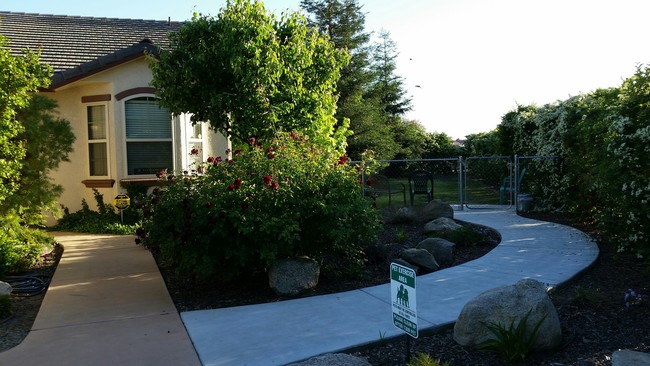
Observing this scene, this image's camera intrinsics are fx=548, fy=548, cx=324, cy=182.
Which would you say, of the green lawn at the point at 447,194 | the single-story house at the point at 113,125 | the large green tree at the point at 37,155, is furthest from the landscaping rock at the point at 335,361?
the green lawn at the point at 447,194

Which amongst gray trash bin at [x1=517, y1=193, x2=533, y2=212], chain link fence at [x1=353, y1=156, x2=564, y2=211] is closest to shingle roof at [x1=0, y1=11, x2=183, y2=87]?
chain link fence at [x1=353, y1=156, x2=564, y2=211]

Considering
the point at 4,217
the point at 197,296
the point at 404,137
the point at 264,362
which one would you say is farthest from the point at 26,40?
the point at 404,137

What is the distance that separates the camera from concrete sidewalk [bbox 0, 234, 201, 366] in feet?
15.1

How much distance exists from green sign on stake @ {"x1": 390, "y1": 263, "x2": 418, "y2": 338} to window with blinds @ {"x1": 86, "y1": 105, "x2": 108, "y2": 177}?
32.5 feet

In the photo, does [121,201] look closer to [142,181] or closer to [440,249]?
[142,181]

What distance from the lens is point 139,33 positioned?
50.0 ft

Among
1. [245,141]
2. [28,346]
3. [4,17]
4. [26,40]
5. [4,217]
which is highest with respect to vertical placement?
[4,17]

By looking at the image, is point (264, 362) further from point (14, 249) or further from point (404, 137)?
point (404, 137)

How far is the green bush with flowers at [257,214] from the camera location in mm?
6156

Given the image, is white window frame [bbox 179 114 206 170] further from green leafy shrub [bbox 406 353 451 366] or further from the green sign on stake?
green leafy shrub [bbox 406 353 451 366]

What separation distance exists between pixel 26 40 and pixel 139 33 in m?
2.88

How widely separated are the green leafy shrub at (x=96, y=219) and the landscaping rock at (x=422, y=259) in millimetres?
6548

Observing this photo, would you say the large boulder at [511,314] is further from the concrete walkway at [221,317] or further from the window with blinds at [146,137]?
the window with blinds at [146,137]

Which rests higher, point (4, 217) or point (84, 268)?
point (4, 217)
